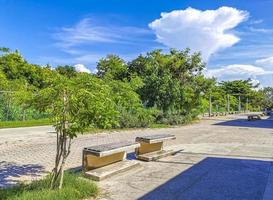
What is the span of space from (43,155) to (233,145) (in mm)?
6647

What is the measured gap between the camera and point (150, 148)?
28.6ft

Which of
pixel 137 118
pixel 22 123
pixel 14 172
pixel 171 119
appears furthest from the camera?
pixel 171 119

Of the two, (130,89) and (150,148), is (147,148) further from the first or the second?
(130,89)

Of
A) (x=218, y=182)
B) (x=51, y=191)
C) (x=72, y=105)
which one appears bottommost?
(x=218, y=182)

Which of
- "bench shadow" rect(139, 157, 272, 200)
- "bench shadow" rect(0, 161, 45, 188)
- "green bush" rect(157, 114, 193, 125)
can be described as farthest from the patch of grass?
"bench shadow" rect(139, 157, 272, 200)

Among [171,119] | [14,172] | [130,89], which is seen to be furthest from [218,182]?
[171,119]

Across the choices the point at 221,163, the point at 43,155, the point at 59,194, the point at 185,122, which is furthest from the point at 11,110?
the point at 59,194

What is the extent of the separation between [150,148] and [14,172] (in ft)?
11.8

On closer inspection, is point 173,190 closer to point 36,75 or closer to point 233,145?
point 233,145

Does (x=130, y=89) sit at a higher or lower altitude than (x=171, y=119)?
higher

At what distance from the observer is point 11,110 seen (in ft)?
57.6

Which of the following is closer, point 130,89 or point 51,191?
point 51,191

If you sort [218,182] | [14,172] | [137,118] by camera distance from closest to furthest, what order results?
1. [218,182]
2. [14,172]
3. [137,118]

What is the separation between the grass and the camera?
4477 millimetres
